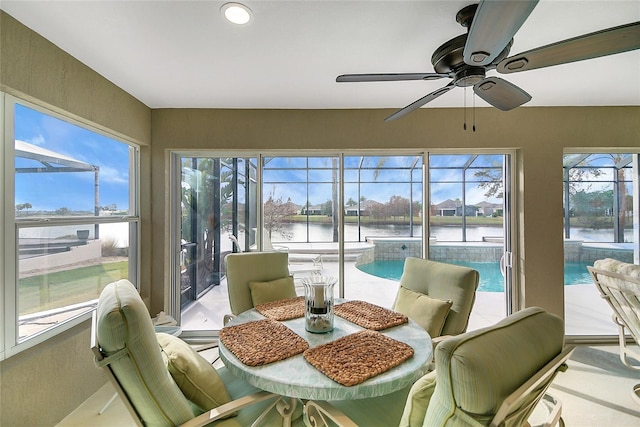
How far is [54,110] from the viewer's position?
1.99m

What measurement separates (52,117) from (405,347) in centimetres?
279

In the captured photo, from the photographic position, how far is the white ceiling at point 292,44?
157 cm

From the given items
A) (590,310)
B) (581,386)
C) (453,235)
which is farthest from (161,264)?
(590,310)

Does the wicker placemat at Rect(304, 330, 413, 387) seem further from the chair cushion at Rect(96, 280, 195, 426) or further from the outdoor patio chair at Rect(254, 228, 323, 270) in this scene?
the outdoor patio chair at Rect(254, 228, 323, 270)

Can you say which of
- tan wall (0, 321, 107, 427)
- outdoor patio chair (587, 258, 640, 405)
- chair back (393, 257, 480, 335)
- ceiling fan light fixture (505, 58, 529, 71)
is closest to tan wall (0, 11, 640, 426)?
outdoor patio chair (587, 258, 640, 405)

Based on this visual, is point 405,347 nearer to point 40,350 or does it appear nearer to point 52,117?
point 40,350

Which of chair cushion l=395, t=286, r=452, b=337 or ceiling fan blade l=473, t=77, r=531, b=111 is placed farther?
chair cushion l=395, t=286, r=452, b=337

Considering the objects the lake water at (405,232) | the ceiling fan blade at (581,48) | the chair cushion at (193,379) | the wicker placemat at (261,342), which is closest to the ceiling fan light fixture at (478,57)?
the ceiling fan blade at (581,48)

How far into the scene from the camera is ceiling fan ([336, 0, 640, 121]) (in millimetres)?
971

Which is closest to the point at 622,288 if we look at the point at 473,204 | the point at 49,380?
the point at 473,204

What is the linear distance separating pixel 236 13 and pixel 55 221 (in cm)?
190

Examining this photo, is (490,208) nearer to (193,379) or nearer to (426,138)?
(426,138)

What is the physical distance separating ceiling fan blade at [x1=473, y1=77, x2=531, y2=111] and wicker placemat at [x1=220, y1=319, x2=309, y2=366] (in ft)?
5.68

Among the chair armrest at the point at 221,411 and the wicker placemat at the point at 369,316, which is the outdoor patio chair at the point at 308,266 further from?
the chair armrest at the point at 221,411
